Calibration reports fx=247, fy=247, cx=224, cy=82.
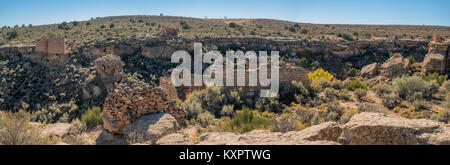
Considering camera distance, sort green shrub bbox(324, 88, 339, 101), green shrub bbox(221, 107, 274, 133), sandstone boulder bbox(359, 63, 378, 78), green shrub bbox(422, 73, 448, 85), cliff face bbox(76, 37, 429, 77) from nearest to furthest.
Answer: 1. green shrub bbox(221, 107, 274, 133)
2. green shrub bbox(324, 88, 339, 101)
3. green shrub bbox(422, 73, 448, 85)
4. sandstone boulder bbox(359, 63, 378, 78)
5. cliff face bbox(76, 37, 429, 77)

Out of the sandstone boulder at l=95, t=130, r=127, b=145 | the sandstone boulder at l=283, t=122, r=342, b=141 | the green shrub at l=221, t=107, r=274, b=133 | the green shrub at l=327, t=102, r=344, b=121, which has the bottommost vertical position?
the sandstone boulder at l=95, t=130, r=127, b=145

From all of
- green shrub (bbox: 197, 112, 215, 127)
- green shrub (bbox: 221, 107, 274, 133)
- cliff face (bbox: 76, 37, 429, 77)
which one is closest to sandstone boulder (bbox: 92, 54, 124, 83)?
cliff face (bbox: 76, 37, 429, 77)

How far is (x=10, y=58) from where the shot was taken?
912 inches

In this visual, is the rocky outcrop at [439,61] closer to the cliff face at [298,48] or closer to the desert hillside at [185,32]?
the cliff face at [298,48]

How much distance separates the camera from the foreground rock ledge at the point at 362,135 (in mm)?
3527

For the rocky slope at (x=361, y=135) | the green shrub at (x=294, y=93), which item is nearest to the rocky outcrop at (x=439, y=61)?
the green shrub at (x=294, y=93)

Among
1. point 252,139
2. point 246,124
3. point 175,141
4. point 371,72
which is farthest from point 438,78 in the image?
point 175,141

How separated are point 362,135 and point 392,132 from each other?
0.40 metres

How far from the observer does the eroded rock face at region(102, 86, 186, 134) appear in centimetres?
637

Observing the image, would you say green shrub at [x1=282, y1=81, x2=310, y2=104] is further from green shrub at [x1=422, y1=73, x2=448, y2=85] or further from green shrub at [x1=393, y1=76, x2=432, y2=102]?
green shrub at [x1=422, y1=73, x2=448, y2=85]

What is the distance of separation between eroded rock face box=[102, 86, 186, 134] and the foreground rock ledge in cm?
243
